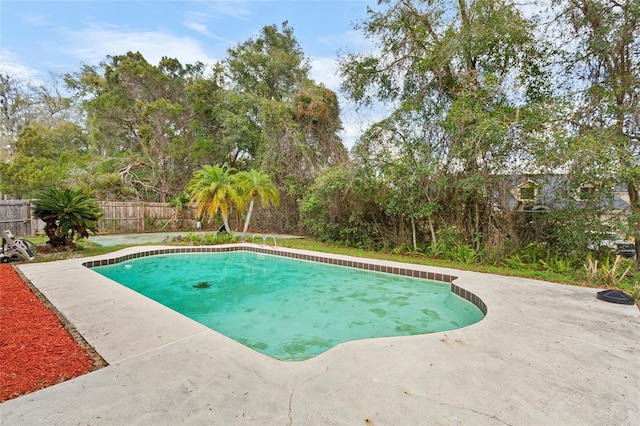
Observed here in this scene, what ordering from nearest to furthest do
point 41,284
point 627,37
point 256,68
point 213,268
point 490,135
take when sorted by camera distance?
point 41,284 → point 627,37 → point 490,135 → point 213,268 → point 256,68

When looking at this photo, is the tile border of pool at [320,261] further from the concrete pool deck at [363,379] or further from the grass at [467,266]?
the concrete pool deck at [363,379]

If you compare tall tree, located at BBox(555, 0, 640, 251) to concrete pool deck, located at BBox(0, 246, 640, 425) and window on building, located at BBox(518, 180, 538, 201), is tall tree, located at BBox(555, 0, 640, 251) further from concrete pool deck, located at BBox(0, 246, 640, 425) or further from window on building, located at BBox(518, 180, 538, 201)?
concrete pool deck, located at BBox(0, 246, 640, 425)

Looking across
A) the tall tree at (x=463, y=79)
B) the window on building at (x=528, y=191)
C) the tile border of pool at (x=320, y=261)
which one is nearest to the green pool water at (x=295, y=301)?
the tile border of pool at (x=320, y=261)

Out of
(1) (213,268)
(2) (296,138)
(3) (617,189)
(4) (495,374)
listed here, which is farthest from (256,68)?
(4) (495,374)

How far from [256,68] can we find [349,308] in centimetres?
1370

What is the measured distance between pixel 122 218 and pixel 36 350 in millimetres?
12392

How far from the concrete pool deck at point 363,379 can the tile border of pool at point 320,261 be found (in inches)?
50.5

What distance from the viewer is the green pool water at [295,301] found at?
3650 mm

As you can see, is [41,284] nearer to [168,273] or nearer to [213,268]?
[168,273]

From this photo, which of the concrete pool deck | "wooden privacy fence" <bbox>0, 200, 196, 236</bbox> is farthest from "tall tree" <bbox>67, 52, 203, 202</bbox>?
the concrete pool deck

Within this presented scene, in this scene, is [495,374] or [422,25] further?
[422,25]

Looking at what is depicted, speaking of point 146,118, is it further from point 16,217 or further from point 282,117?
point 282,117

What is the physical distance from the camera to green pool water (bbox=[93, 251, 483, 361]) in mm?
3650

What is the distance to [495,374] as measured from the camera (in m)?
2.09
